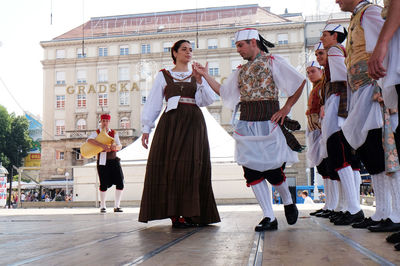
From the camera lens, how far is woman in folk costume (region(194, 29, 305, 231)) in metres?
3.06

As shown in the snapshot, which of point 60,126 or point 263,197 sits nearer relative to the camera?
point 263,197

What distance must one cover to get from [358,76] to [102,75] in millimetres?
36391

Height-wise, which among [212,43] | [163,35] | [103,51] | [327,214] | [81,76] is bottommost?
[327,214]

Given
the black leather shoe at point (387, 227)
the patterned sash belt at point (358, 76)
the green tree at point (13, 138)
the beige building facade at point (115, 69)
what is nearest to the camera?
the black leather shoe at point (387, 227)

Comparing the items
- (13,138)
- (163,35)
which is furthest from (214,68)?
(13,138)

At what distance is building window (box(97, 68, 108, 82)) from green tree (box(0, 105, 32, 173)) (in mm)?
14495

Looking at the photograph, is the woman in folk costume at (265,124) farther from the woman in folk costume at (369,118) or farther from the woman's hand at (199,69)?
the woman in folk costume at (369,118)

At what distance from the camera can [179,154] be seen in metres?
3.50

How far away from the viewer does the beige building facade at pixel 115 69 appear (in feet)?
117

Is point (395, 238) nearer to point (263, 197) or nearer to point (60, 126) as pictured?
point (263, 197)

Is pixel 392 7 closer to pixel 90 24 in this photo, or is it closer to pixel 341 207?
pixel 341 207

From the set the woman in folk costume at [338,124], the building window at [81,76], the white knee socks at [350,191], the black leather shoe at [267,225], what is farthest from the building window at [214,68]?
the black leather shoe at [267,225]

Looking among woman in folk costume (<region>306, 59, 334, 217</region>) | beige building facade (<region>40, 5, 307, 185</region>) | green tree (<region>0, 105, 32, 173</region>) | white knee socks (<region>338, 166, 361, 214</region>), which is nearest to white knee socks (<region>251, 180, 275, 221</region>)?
white knee socks (<region>338, 166, 361, 214</region>)

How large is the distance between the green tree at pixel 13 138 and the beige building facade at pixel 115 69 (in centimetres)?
990
